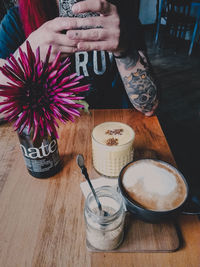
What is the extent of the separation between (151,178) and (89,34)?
0.54 meters

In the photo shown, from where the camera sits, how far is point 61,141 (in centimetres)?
88

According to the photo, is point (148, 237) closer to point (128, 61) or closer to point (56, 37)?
point (56, 37)

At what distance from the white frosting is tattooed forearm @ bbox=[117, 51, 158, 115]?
1.58 feet

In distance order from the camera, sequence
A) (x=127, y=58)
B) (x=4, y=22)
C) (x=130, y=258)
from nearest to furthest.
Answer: (x=130, y=258) < (x=127, y=58) < (x=4, y=22)

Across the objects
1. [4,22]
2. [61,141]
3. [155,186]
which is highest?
[4,22]

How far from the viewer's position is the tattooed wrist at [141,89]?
1064mm

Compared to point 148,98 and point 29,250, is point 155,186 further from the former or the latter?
point 148,98

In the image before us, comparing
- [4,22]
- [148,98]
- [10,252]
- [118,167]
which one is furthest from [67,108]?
[4,22]

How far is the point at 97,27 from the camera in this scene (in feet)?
2.49

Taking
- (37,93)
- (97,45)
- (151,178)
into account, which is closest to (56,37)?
(97,45)

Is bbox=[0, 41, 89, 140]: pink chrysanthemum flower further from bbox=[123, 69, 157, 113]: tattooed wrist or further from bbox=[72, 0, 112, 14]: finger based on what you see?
bbox=[123, 69, 157, 113]: tattooed wrist

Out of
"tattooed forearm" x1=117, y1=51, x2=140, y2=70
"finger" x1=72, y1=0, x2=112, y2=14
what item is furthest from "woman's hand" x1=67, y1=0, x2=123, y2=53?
"tattooed forearm" x1=117, y1=51, x2=140, y2=70

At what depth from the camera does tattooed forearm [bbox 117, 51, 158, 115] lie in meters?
1.06

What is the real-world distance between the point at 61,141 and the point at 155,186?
458 mm
